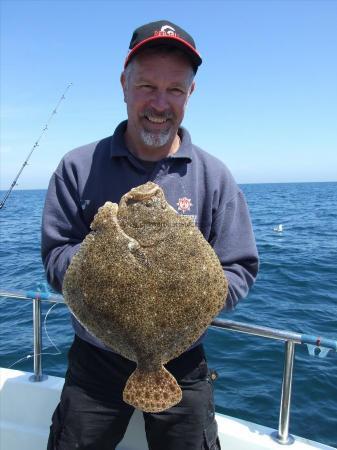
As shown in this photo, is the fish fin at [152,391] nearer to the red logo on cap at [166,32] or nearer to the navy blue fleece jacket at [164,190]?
the navy blue fleece jacket at [164,190]

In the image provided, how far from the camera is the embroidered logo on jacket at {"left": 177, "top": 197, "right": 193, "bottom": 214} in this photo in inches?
109

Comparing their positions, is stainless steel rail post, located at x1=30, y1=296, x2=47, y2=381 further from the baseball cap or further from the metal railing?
the baseball cap

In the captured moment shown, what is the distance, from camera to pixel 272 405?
590 cm

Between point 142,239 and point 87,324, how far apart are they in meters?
0.55

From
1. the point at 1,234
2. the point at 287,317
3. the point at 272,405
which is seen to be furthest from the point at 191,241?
the point at 1,234

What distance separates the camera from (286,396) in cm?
321

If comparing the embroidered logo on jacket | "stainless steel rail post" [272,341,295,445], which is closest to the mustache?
the embroidered logo on jacket

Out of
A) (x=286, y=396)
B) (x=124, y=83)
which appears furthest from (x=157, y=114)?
(x=286, y=396)

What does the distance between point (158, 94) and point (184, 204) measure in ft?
2.34

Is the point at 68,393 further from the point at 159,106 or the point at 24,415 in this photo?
the point at 159,106

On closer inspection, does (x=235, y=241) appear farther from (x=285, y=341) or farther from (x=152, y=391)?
(x=152, y=391)

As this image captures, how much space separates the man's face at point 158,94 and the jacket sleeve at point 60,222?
604 mm

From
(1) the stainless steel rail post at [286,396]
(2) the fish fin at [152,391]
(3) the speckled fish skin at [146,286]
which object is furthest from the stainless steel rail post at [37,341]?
(1) the stainless steel rail post at [286,396]

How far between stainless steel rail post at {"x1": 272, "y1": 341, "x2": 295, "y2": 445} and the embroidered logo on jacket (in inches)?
50.5
